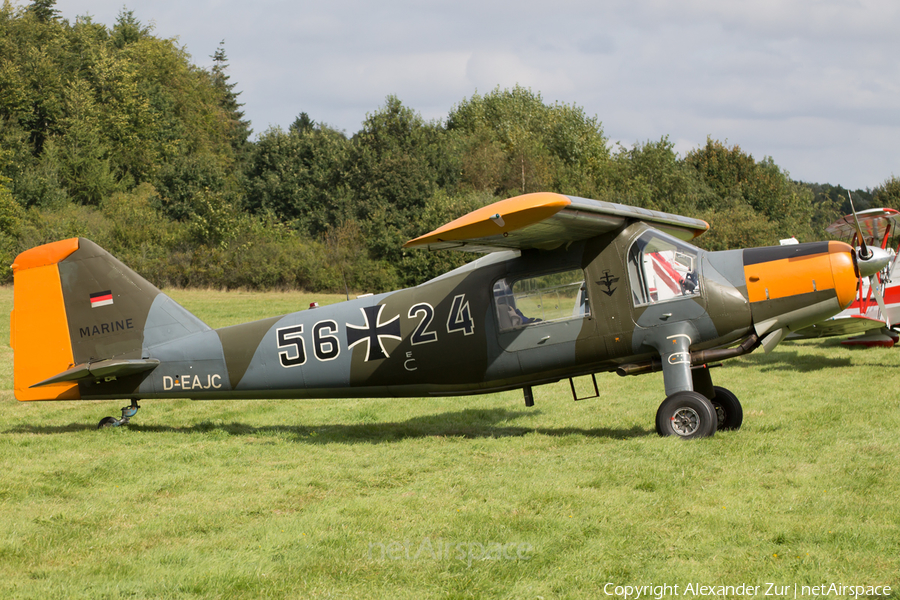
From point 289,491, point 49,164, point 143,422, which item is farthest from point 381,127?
point 289,491

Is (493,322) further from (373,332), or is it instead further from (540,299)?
(373,332)

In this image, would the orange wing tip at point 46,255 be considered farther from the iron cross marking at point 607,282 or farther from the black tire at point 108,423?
the iron cross marking at point 607,282

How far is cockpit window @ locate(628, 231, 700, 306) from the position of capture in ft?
28.8

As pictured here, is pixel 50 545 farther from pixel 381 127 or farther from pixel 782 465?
pixel 381 127

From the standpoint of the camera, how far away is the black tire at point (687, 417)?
8305mm

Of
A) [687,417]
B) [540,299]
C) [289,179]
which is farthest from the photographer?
[289,179]

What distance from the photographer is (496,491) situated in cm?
669

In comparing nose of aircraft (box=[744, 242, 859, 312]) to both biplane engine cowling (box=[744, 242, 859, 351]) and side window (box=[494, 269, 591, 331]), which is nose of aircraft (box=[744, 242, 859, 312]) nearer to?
biplane engine cowling (box=[744, 242, 859, 351])

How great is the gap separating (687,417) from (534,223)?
290 centimetres

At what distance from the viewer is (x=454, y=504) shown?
6.36 meters

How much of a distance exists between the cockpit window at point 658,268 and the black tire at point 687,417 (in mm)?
1197

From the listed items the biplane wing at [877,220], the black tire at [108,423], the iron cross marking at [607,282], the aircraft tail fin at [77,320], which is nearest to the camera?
the iron cross marking at [607,282]

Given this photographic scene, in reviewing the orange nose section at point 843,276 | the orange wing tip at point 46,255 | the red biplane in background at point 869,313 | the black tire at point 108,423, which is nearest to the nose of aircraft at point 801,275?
the orange nose section at point 843,276

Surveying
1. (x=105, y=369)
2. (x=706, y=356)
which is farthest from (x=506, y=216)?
(x=105, y=369)
